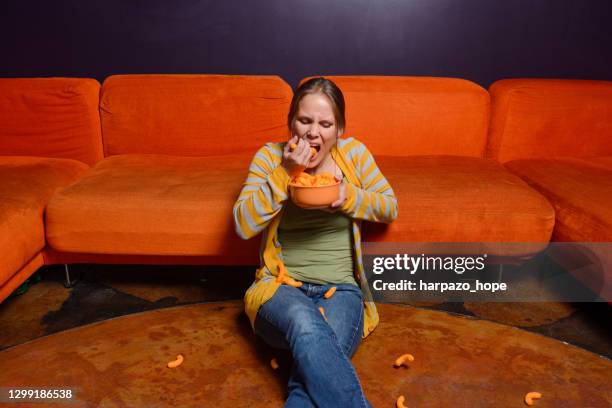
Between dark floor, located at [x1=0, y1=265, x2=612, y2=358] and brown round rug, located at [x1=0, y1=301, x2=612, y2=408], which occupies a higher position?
brown round rug, located at [x1=0, y1=301, x2=612, y2=408]

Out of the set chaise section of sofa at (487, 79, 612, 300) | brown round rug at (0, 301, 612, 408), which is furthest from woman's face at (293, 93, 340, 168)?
chaise section of sofa at (487, 79, 612, 300)

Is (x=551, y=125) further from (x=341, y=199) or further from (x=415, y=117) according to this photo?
(x=341, y=199)

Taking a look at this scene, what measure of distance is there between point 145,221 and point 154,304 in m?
0.39

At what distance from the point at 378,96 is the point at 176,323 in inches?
59.6

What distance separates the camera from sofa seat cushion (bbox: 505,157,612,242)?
72.6 inches

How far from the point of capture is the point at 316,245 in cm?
153

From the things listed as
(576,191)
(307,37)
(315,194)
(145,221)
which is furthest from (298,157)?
(307,37)

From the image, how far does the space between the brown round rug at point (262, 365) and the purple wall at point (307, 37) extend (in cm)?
185

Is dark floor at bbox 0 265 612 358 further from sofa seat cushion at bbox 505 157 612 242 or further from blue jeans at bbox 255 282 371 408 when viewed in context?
blue jeans at bbox 255 282 371 408

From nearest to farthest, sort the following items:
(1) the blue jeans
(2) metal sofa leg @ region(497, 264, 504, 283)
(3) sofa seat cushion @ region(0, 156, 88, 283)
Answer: (1) the blue jeans
(3) sofa seat cushion @ region(0, 156, 88, 283)
(2) metal sofa leg @ region(497, 264, 504, 283)

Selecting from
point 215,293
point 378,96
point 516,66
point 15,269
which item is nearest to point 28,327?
point 15,269

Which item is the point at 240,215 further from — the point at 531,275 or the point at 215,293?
the point at 531,275

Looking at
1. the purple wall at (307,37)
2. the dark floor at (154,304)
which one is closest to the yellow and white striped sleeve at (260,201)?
the dark floor at (154,304)

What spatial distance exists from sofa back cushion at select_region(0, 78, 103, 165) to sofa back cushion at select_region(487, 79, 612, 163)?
189cm
